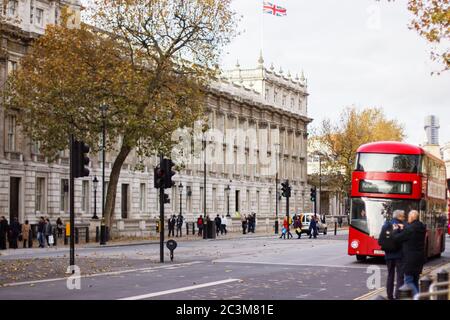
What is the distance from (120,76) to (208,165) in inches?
1550

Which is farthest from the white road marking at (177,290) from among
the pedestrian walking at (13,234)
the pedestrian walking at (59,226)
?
the pedestrian walking at (59,226)

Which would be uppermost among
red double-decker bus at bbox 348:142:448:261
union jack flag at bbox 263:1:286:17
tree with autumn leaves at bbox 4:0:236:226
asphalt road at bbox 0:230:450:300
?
union jack flag at bbox 263:1:286:17

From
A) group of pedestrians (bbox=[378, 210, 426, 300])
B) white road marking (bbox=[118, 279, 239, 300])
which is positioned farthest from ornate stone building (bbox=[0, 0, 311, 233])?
group of pedestrians (bbox=[378, 210, 426, 300])

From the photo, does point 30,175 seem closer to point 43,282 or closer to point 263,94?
point 43,282

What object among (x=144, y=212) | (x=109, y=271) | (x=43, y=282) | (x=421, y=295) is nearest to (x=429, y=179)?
(x=109, y=271)

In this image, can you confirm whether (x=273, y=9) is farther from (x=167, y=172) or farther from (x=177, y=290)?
(x=177, y=290)

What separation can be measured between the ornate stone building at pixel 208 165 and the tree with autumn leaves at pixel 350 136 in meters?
6.36

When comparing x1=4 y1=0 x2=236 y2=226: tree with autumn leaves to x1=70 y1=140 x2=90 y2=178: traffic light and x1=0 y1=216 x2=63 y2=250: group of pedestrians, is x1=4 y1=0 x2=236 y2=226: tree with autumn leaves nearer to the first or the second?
x1=0 y1=216 x2=63 y2=250: group of pedestrians

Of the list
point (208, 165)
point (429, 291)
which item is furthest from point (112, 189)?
point (429, 291)

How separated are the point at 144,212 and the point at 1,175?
20.7 metres

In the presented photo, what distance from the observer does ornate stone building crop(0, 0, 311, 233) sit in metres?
53.8

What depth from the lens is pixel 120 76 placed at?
45.4 metres

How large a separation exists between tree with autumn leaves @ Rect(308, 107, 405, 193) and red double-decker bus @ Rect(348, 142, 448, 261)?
213 ft

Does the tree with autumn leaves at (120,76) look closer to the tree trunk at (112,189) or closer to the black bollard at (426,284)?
the tree trunk at (112,189)
